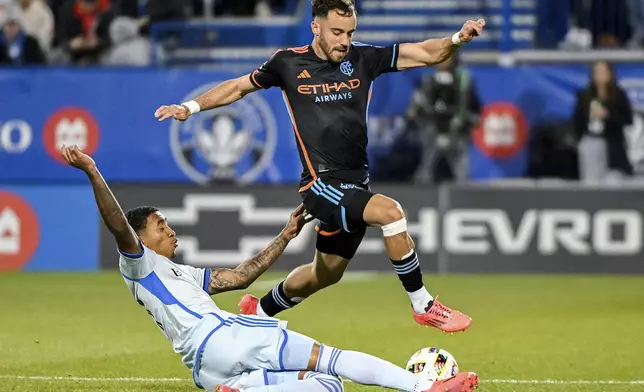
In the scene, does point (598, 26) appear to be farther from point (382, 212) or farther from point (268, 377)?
point (268, 377)

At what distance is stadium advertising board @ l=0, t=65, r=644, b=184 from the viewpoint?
16453mm

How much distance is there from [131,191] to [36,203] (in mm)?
1296

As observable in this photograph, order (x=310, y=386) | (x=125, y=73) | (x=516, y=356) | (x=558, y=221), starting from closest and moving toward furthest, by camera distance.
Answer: (x=310, y=386) < (x=516, y=356) < (x=558, y=221) < (x=125, y=73)

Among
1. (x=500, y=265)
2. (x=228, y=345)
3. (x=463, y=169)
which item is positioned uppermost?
(x=228, y=345)

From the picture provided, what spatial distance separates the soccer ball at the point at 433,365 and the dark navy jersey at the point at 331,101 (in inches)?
63.0

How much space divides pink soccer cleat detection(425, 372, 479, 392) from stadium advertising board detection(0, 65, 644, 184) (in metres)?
9.76

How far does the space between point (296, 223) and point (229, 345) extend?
4.99 feet

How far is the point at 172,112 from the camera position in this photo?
7.93 m

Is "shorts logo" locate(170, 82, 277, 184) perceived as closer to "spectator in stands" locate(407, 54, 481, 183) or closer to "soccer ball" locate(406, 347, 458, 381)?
"spectator in stands" locate(407, 54, 481, 183)

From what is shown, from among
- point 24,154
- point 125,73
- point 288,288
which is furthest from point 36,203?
point 288,288

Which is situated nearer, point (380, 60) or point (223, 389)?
point (223, 389)

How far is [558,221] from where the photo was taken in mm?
15703

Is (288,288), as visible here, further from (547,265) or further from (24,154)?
(24,154)

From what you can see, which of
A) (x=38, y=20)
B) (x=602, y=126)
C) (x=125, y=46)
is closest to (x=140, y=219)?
(x=602, y=126)
